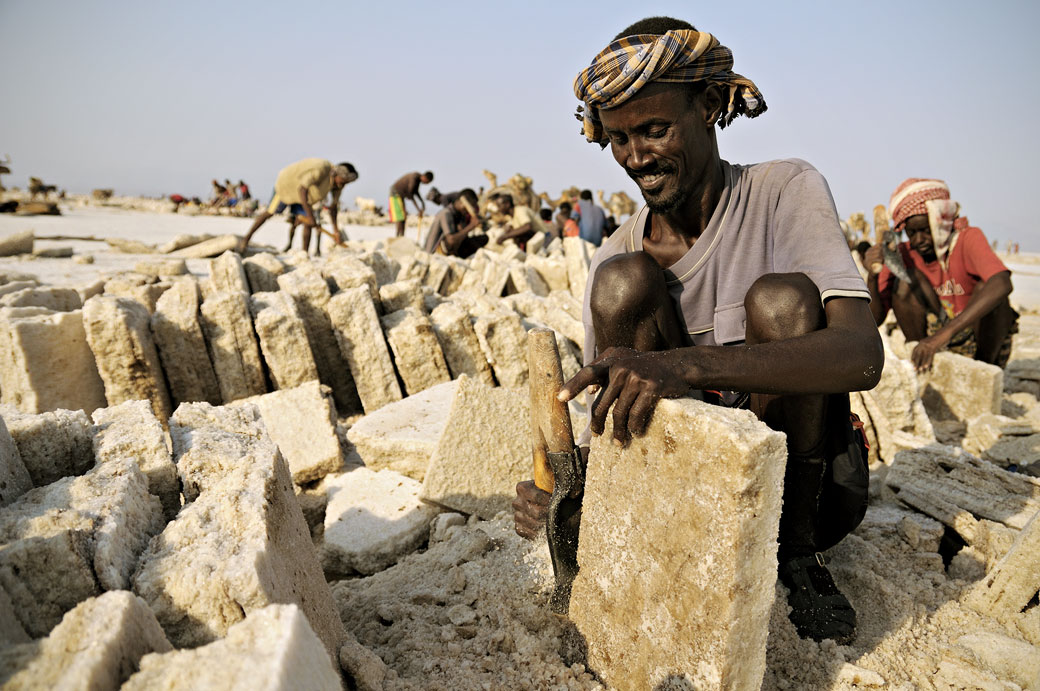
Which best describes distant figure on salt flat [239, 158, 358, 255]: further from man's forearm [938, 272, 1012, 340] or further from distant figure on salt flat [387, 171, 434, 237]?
man's forearm [938, 272, 1012, 340]

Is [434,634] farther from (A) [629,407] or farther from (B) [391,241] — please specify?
(B) [391,241]

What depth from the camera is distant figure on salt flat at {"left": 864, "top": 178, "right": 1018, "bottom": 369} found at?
477cm

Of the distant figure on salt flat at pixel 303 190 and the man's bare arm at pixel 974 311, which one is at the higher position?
the distant figure on salt flat at pixel 303 190

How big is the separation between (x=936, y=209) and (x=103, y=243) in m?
14.4

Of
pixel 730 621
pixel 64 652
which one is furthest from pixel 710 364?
pixel 64 652

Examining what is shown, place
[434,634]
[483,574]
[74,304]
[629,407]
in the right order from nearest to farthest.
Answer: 1. [629,407]
2. [434,634]
3. [483,574]
4. [74,304]

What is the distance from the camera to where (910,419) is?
150 inches

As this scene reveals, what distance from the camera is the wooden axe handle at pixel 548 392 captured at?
191 cm

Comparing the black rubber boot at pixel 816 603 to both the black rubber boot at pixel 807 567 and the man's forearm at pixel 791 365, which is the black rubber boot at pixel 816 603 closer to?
the black rubber boot at pixel 807 567

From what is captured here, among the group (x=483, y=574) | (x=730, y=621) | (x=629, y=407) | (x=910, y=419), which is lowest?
(x=910, y=419)

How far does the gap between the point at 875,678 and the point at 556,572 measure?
2.97ft

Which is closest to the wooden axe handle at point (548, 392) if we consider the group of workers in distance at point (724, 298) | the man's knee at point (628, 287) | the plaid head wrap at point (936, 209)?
the group of workers in distance at point (724, 298)

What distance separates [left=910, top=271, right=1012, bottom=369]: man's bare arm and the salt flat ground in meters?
7.59

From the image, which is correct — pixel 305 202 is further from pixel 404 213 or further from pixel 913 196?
pixel 913 196
